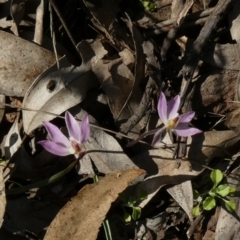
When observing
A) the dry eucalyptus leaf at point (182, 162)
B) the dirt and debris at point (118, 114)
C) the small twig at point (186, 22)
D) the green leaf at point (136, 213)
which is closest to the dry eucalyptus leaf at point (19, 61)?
the dirt and debris at point (118, 114)

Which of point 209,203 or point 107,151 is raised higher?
point 107,151

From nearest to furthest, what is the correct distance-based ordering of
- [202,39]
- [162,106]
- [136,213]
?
[162,106]
[202,39]
[136,213]

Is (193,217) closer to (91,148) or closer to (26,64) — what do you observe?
(91,148)

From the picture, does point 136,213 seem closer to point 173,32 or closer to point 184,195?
point 184,195

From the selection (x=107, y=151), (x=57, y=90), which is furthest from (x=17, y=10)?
(x=107, y=151)

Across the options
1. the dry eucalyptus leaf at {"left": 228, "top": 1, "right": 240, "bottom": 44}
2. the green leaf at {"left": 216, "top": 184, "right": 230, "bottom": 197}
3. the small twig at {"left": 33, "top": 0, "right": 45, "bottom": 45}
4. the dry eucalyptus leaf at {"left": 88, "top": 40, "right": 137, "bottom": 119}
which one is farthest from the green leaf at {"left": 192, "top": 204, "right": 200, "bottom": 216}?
the small twig at {"left": 33, "top": 0, "right": 45, "bottom": 45}

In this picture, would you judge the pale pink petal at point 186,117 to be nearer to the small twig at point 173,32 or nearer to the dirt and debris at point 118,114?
the dirt and debris at point 118,114

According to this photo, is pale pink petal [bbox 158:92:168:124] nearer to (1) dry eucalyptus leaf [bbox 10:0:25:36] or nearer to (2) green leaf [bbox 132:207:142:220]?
(2) green leaf [bbox 132:207:142:220]
